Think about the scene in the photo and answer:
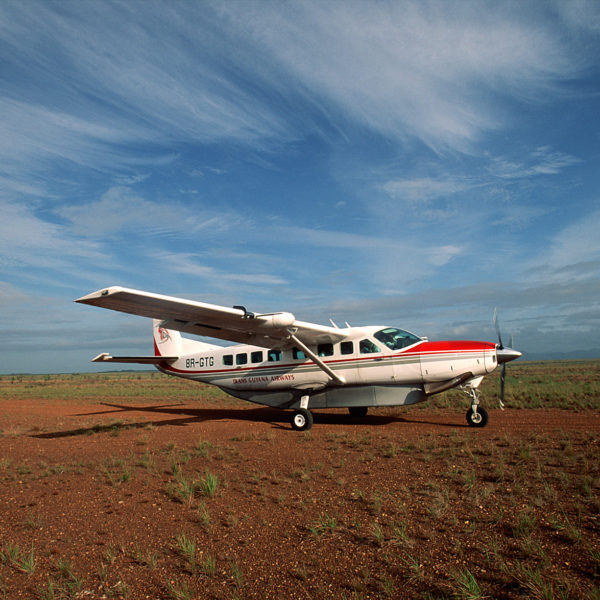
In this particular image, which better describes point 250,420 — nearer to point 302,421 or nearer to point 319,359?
Answer: point 302,421

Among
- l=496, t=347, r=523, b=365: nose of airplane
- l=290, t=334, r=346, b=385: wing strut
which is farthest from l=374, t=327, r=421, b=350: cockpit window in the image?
l=496, t=347, r=523, b=365: nose of airplane

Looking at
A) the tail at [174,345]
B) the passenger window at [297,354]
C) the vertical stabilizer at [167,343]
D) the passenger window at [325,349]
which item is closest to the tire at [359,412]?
the passenger window at [325,349]

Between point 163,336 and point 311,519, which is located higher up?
point 163,336

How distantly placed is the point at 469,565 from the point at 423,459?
13.8 ft

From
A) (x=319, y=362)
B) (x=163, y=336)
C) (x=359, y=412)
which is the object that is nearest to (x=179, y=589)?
(x=319, y=362)

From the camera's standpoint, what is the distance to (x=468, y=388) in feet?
44.2

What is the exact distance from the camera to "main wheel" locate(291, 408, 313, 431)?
44.7 feet

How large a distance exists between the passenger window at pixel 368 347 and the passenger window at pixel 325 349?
117cm

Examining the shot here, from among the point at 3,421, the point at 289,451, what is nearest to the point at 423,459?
the point at 289,451

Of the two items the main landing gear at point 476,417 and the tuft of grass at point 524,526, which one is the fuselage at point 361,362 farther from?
the tuft of grass at point 524,526

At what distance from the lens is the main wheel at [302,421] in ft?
44.7

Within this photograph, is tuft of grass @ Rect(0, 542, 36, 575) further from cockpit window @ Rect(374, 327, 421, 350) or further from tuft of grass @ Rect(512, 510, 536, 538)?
cockpit window @ Rect(374, 327, 421, 350)

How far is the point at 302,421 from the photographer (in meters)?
13.7

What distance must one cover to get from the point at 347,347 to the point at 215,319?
493 centimetres
